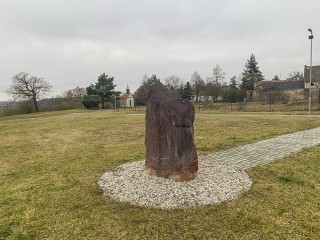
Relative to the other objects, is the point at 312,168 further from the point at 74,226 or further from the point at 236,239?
the point at 74,226

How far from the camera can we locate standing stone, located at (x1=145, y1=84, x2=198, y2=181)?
584 centimetres

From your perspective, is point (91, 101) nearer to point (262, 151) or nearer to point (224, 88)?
point (224, 88)

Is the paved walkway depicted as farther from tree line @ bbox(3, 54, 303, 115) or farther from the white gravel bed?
tree line @ bbox(3, 54, 303, 115)

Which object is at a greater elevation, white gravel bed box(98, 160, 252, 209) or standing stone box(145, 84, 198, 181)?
standing stone box(145, 84, 198, 181)

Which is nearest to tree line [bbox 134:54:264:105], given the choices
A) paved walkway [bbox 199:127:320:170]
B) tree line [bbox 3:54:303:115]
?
tree line [bbox 3:54:303:115]

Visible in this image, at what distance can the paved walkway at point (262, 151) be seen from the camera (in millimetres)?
7785

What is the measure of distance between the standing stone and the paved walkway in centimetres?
198

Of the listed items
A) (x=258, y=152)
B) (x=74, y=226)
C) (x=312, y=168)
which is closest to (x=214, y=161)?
(x=258, y=152)

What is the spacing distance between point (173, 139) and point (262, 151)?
4345 mm

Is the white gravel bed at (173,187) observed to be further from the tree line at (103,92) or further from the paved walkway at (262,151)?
the tree line at (103,92)

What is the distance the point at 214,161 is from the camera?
26.0 feet

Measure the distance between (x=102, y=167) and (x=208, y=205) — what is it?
3.63 meters

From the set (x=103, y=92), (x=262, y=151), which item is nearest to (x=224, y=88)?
(x=103, y=92)

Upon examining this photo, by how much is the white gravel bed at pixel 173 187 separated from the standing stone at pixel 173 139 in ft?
0.73
